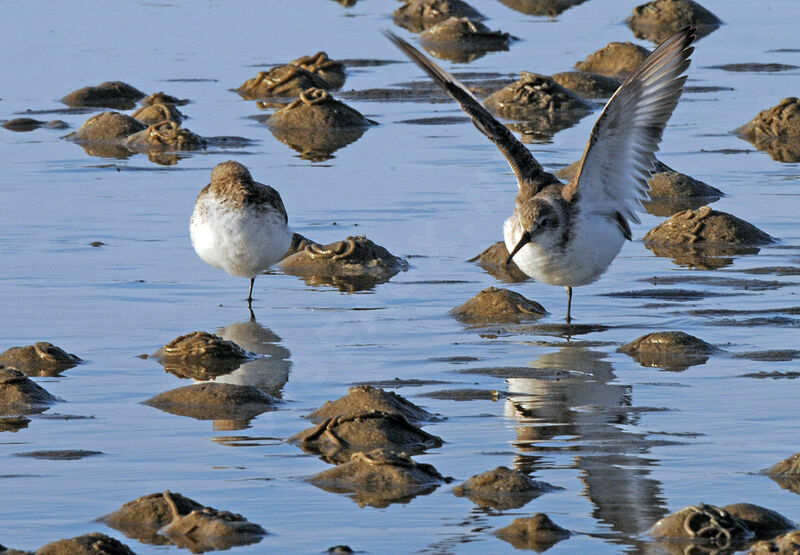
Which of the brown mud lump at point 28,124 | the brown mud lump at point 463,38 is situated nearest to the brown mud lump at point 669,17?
the brown mud lump at point 463,38

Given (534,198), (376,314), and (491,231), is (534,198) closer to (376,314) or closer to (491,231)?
(376,314)

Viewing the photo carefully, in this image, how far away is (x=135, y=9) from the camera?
110 ft

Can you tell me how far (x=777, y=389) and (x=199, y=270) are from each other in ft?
18.7

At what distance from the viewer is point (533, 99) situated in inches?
863

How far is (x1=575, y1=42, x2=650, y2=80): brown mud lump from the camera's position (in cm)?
2462

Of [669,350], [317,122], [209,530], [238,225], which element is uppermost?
[317,122]

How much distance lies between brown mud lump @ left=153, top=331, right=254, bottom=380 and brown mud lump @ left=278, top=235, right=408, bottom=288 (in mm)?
2718

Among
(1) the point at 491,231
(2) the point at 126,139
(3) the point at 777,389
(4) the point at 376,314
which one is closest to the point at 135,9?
(2) the point at 126,139

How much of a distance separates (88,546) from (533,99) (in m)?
15.8

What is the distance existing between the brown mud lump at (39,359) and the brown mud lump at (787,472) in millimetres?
4631

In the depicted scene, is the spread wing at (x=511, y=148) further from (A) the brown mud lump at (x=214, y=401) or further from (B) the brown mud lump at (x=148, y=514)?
(B) the brown mud lump at (x=148, y=514)

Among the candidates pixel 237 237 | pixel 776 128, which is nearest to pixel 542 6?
pixel 776 128

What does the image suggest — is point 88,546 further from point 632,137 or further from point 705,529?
point 632,137

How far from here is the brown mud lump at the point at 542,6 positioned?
32.6m
